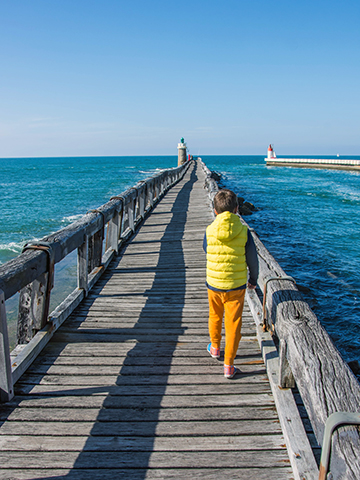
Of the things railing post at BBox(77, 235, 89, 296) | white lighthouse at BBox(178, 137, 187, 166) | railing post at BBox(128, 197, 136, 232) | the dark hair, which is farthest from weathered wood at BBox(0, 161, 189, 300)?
white lighthouse at BBox(178, 137, 187, 166)

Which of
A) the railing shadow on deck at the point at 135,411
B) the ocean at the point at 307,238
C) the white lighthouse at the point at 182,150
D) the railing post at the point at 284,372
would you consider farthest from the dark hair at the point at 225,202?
the white lighthouse at the point at 182,150

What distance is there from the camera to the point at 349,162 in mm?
65625

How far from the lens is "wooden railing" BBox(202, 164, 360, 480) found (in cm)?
131

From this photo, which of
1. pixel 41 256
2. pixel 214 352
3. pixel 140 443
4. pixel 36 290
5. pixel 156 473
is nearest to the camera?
pixel 156 473

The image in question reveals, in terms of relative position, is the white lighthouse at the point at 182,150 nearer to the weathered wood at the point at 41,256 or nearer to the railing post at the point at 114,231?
the railing post at the point at 114,231

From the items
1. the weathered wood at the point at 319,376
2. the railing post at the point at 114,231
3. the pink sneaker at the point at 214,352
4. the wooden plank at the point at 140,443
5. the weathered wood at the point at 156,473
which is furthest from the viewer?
the railing post at the point at 114,231

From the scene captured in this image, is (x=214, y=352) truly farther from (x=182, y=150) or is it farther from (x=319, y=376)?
(x=182, y=150)

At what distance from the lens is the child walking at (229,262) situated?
9.33ft

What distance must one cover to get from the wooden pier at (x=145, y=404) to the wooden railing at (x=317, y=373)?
442mm

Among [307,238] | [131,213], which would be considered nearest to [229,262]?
[131,213]

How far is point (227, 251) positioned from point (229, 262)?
3.6 inches

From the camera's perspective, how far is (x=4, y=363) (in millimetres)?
2500

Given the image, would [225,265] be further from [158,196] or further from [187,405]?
[158,196]

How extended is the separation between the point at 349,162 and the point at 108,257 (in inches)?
2717
